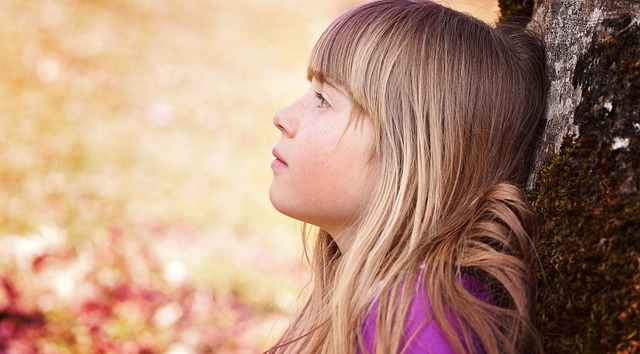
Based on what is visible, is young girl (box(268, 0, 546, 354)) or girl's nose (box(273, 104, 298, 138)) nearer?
young girl (box(268, 0, 546, 354))

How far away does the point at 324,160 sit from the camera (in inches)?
69.7

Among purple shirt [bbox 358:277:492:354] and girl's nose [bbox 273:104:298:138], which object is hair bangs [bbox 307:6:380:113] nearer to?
girl's nose [bbox 273:104:298:138]

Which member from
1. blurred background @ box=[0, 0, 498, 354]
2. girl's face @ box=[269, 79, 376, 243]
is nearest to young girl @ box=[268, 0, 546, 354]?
girl's face @ box=[269, 79, 376, 243]

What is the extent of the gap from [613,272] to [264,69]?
8.28 m

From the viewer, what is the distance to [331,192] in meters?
1.78

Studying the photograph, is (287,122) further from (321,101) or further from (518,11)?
(518,11)

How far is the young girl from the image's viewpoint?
153 centimetres

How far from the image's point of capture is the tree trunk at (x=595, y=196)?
1.26 m

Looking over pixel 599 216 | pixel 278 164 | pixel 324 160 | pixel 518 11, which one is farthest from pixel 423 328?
pixel 518 11

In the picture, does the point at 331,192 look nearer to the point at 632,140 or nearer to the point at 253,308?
the point at 632,140

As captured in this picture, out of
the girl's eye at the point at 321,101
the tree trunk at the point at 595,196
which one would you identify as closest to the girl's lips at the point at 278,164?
the girl's eye at the point at 321,101

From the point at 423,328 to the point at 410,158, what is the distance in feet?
1.49

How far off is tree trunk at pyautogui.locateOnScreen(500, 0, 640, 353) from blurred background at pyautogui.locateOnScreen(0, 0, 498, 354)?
1310 mm

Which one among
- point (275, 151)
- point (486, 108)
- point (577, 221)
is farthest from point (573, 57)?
point (275, 151)
